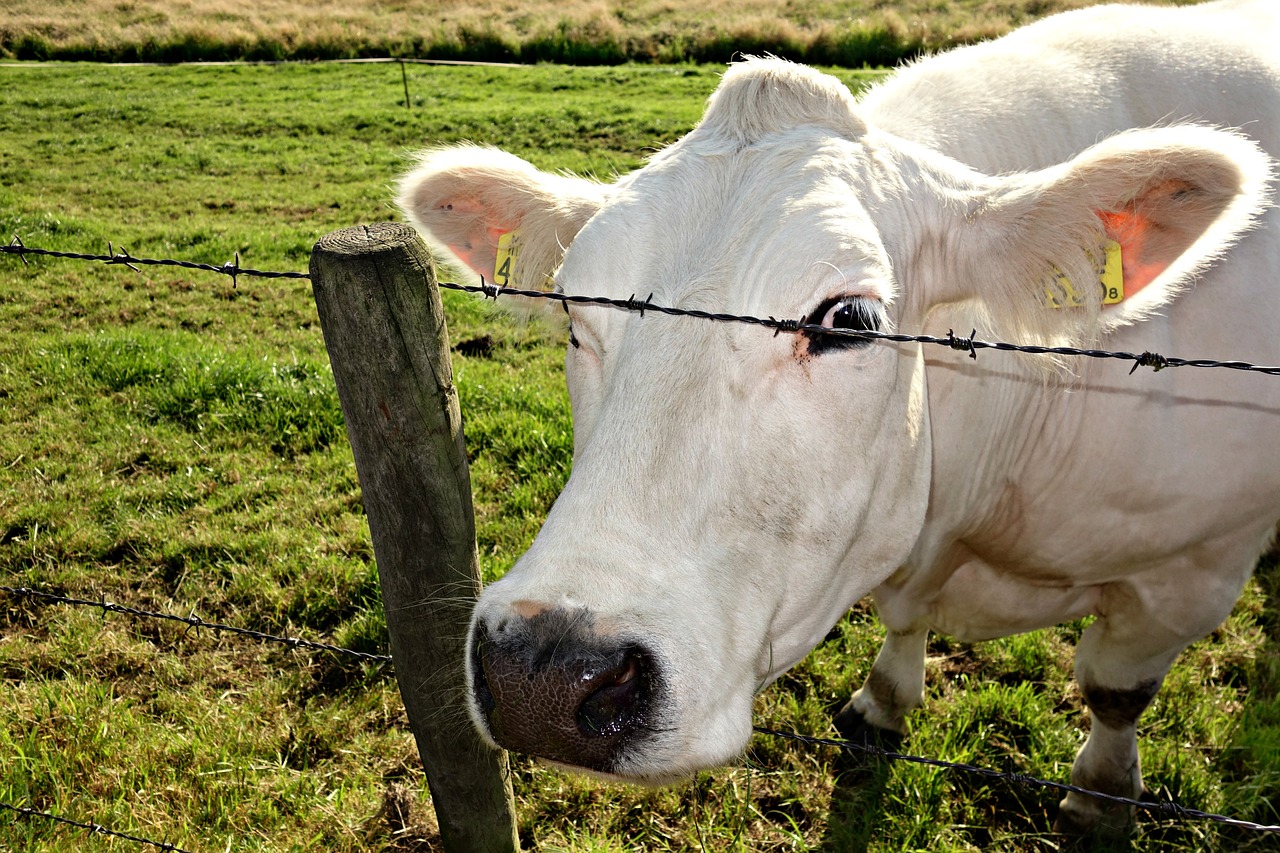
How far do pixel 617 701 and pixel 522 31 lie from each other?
2491 centimetres

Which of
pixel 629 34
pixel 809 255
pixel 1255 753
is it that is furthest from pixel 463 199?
pixel 629 34

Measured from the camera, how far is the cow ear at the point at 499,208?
2.49 m

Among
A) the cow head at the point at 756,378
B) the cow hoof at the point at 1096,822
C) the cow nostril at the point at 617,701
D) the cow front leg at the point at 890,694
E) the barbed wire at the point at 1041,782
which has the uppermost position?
the cow head at the point at 756,378

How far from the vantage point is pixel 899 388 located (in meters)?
2.02

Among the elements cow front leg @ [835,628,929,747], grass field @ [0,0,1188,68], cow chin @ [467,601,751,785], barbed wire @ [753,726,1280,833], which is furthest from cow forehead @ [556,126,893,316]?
grass field @ [0,0,1188,68]

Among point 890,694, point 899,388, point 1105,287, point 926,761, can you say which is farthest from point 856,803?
point 1105,287

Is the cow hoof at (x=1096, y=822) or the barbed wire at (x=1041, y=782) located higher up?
the barbed wire at (x=1041, y=782)

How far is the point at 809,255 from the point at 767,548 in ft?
1.87

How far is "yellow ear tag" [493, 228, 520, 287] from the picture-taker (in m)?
2.59

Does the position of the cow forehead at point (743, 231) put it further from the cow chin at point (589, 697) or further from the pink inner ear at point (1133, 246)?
the cow chin at point (589, 697)

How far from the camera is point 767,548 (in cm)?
178

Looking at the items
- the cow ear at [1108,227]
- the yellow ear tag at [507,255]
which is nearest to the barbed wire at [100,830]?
the yellow ear tag at [507,255]

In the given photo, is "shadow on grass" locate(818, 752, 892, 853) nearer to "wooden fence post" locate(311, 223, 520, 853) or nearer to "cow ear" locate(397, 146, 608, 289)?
"wooden fence post" locate(311, 223, 520, 853)

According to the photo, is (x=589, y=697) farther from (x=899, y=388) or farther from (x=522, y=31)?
(x=522, y=31)
